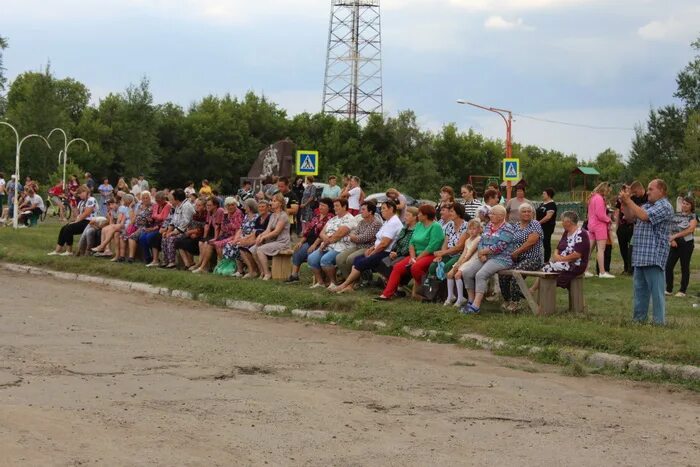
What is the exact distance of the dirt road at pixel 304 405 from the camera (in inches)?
274

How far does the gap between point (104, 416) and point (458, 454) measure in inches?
103

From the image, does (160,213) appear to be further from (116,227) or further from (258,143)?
(258,143)

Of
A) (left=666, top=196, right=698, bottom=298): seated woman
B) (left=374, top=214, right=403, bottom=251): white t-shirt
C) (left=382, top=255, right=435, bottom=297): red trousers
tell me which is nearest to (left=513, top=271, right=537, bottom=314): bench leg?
(left=382, top=255, right=435, bottom=297): red trousers

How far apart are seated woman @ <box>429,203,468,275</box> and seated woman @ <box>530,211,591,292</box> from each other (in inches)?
56.7

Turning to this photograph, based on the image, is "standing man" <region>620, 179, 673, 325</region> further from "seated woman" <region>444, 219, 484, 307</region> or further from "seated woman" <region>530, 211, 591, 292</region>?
"seated woman" <region>444, 219, 484, 307</region>

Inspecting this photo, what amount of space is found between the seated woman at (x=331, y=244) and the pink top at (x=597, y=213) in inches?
187

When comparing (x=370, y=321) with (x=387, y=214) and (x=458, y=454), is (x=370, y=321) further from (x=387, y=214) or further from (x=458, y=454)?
(x=458, y=454)

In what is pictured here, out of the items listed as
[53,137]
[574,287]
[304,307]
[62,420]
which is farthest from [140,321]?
[53,137]

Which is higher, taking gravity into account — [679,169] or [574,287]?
[679,169]

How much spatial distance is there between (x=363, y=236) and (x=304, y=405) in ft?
28.3

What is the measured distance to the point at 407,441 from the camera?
24.1 feet

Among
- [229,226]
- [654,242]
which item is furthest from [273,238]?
[654,242]

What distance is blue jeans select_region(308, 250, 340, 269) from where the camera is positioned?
17094 mm

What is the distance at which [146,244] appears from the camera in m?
21.8
